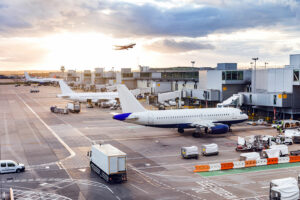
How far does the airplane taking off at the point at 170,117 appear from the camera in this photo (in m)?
52.9

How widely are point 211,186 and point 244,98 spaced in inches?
1960

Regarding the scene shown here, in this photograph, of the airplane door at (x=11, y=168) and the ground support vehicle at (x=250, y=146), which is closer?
the airplane door at (x=11, y=168)

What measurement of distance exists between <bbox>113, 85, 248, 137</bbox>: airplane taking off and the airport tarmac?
6.91ft

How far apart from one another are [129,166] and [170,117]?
721 inches

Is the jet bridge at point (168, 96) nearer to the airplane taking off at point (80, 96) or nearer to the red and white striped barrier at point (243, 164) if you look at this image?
the airplane taking off at point (80, 96)

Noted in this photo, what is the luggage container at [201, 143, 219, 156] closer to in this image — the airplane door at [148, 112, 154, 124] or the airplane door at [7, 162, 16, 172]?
the airplane door at [148, 112, 154, 124]

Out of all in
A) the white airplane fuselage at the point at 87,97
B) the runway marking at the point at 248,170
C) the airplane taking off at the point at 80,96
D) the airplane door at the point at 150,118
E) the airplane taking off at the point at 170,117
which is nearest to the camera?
the runway marking at the point at 248,170

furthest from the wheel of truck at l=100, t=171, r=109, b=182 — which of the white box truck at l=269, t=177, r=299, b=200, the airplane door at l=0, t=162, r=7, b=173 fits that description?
the white box truck at l=269, t=177, r=299, b=200

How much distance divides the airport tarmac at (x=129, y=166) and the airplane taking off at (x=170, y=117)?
6.91ft

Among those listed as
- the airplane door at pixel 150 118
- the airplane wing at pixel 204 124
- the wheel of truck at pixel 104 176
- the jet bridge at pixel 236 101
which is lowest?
the wheel of truck at pixel 104 176

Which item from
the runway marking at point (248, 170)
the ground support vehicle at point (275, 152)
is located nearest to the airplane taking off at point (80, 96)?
the ground support vehicle at point (275, 152)

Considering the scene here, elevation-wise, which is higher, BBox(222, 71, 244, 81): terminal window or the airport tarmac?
BBox(222, 71, 244, 81): terminal window

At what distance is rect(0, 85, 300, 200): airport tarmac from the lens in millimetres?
29516

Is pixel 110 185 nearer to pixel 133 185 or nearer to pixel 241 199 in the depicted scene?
pixel 133 185
